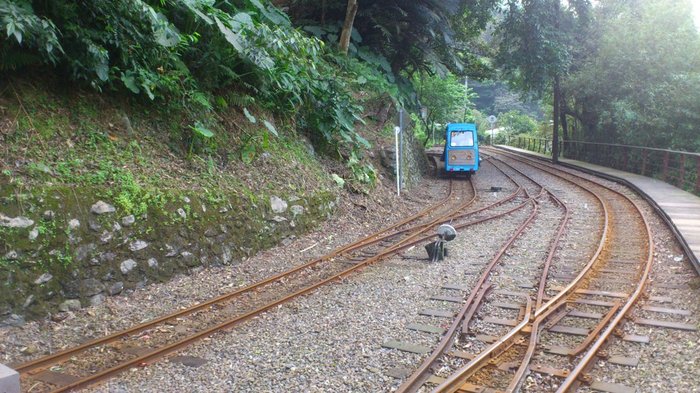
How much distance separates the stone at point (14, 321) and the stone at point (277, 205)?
14.7 feet

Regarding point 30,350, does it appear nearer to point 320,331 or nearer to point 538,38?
point 320,331

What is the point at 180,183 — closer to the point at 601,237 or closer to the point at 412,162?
the point at 601,237

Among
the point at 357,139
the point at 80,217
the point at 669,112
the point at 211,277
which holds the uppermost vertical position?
the point at 669,112

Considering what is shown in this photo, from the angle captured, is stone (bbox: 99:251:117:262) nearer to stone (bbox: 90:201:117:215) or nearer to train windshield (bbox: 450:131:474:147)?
stone (bbox: 90:201:117:215)

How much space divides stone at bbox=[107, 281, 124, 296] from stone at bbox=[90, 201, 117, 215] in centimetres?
84

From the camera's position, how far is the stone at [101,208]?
6066 mm

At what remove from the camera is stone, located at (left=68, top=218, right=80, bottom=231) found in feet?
18.8

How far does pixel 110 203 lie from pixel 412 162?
1471cm

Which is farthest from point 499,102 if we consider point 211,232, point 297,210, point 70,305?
point 70,305

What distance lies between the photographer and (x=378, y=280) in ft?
25.0

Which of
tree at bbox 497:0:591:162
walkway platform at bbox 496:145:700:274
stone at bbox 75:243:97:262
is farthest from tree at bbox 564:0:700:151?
stone at bbox 75:243:97:262

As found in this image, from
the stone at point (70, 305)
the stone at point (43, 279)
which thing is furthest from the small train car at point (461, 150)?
the stone at point (43, 279)

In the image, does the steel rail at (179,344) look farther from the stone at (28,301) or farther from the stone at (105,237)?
the stone at (105,237)

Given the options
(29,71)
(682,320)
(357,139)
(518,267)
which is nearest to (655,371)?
(682,320)
